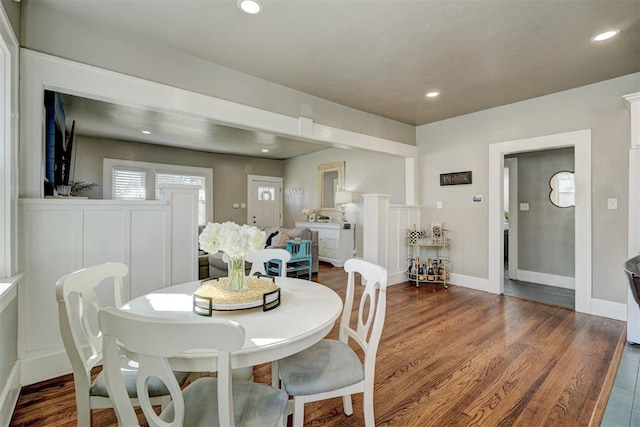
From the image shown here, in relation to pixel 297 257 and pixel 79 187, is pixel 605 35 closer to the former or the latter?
pixel 297 257

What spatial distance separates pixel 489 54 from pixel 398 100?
1.24 m

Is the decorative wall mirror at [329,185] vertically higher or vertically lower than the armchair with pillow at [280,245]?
higher

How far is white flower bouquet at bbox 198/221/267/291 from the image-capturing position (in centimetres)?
142

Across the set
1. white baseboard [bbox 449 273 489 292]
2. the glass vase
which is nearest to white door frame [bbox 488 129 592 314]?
white baseboard [bbox 449 273 489 292]

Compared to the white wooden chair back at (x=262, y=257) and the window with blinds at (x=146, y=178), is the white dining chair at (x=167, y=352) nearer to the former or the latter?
the white wooden chair back at (x=262, y=257)

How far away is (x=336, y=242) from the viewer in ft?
19.7

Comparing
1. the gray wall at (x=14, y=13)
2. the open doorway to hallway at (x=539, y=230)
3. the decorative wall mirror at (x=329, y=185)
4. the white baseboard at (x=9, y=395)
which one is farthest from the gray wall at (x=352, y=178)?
the white baseboard at (x=9, y=395)

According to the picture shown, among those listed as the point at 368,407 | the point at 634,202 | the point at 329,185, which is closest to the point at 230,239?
the point at 368,407

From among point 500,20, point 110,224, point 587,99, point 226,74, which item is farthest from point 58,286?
point 587,99

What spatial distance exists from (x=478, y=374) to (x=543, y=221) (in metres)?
3.60

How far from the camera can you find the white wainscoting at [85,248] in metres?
2.02

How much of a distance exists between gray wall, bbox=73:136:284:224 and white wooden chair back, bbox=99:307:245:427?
5921mm

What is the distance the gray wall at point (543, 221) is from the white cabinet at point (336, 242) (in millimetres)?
2920

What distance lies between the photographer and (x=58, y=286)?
1184 mm
